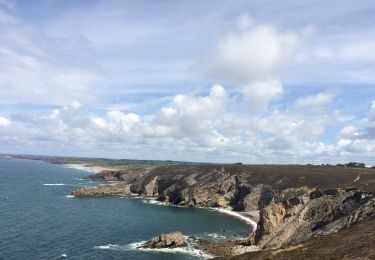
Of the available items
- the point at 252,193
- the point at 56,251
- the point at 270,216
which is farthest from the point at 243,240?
the point at 252,193

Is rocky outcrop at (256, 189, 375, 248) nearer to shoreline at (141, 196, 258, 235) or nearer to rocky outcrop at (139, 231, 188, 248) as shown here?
rocky outcrop at (139, 231, 188, 248)

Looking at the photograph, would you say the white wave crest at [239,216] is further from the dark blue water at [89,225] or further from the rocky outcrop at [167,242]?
the rocky outcrop at [167,242]

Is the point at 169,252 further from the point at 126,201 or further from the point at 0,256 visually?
the point at 126,201

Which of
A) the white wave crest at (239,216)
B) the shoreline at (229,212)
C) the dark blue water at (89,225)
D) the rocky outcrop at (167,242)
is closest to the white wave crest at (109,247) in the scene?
the dark blue water at (89,225)

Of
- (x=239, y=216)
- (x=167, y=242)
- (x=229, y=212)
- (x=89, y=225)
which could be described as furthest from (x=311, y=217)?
(x=229, y=212)

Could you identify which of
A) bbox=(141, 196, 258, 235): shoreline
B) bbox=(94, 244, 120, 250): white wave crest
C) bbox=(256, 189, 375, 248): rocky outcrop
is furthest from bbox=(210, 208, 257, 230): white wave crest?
bbox=(94, 244, 120, 250): white wave crest

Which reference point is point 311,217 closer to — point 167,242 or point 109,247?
point 167,242
